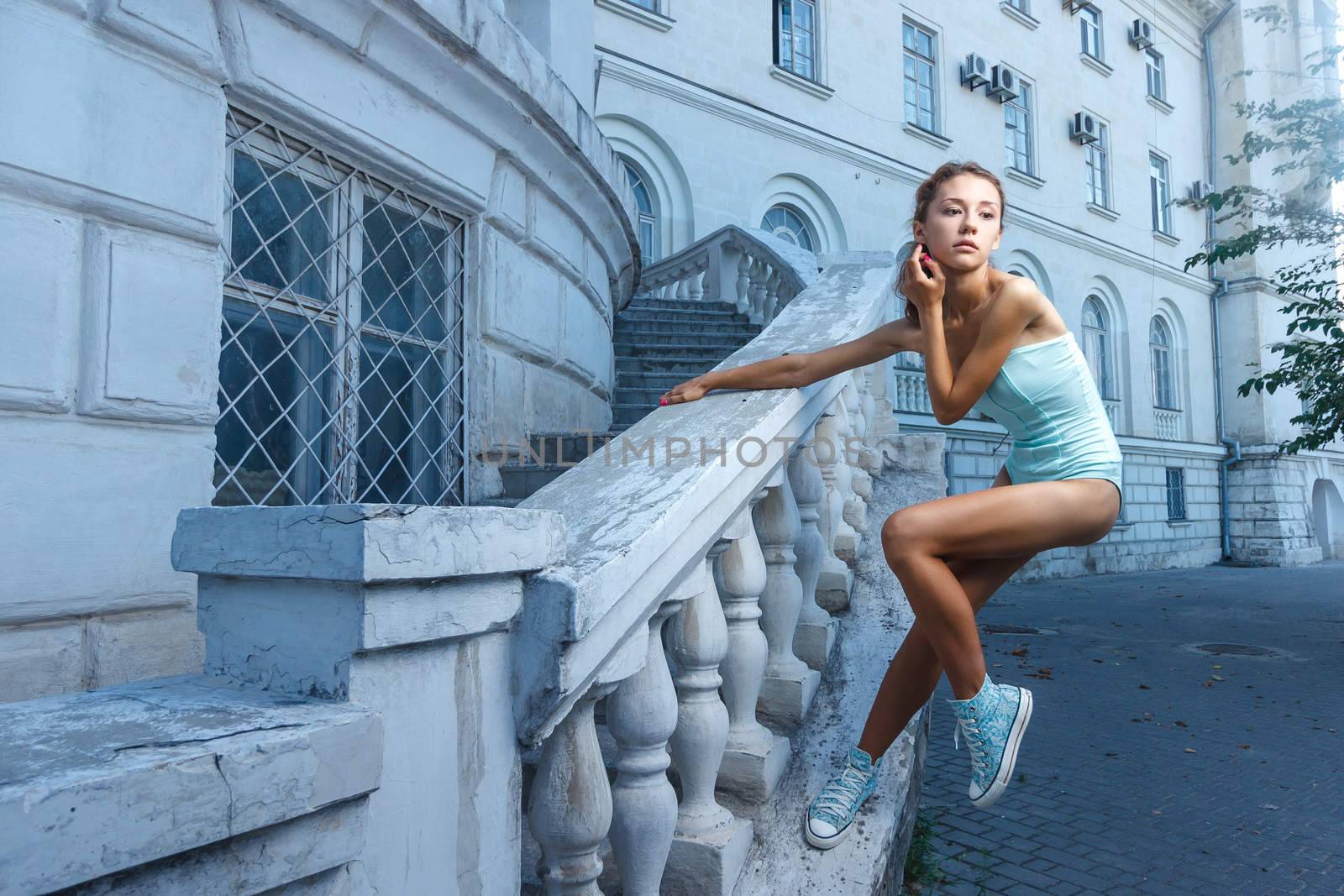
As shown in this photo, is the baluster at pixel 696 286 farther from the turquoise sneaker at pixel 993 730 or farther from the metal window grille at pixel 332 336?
the turquoise sneaker at pixel 993 730

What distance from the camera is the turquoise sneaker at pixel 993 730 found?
1.91m

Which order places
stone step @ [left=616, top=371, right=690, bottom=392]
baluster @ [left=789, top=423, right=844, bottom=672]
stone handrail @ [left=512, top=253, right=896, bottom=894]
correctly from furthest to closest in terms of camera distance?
stone step @ [left=616, top=371, right=690, bottom=392]
baluster @ [left=789, top=423, right=844, bottom=672]
stone handrail @ [left=512, top=253, right=896, bottom=894]

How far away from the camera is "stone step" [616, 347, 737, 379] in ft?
24.0

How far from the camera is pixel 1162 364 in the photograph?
68.2 ft

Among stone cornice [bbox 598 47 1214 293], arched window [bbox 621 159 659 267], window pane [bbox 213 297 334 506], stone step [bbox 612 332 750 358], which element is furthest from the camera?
arched window [bbox 621 159 659 267]

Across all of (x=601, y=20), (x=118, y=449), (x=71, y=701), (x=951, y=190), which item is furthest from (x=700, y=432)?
(x=601, y=20)

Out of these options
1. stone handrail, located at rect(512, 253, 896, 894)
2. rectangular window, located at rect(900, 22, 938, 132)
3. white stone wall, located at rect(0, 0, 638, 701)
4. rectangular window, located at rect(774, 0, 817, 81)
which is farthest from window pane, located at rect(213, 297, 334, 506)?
rectangular window, located at rect(900, 22, 938, 132)

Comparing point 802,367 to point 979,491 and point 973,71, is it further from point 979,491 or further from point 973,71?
point 973,71

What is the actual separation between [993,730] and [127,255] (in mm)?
2716

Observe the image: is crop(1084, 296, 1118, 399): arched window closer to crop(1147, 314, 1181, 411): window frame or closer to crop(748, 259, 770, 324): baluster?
crop(1147, 314, 1181, 411): window frame

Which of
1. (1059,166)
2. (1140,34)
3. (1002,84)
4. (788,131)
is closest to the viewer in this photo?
(788,131)

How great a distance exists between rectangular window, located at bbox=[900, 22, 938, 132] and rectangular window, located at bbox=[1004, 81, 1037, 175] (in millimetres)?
2281

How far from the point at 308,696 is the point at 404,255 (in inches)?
123

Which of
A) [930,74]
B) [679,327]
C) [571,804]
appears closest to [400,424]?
[571,804]
